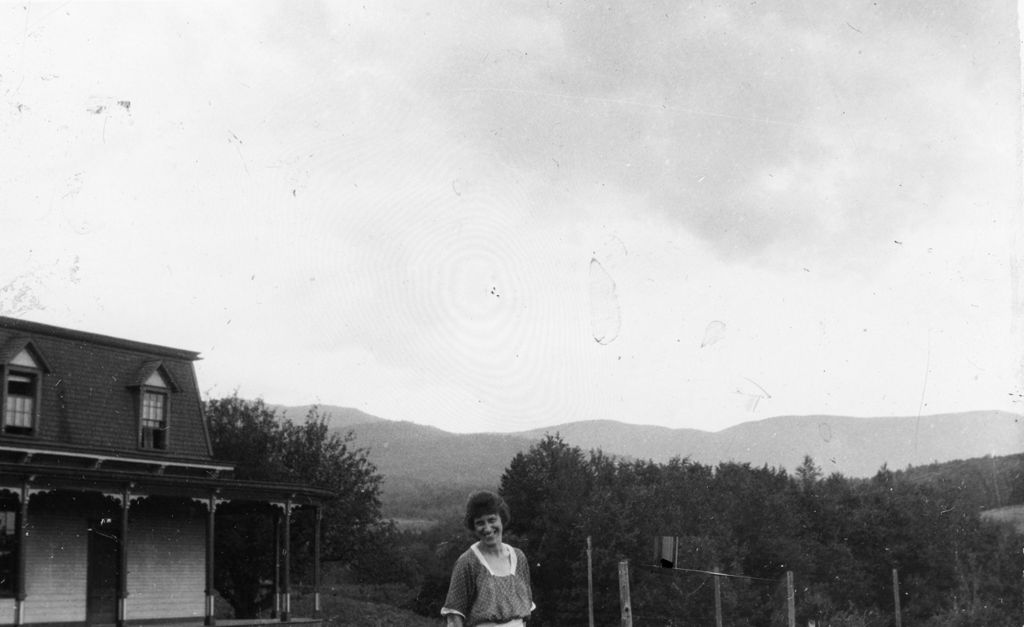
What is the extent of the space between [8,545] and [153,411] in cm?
558

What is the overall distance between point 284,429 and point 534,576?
71.3ft

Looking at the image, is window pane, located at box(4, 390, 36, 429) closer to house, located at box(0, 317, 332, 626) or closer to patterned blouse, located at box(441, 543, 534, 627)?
house, located at box(0, 317, 332, 626)

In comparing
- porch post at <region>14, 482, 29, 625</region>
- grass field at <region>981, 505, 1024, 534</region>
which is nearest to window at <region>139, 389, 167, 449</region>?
porch post at <region>14, 482, 29, 625</region>

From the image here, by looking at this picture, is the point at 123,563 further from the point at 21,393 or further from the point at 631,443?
the point at 631,443

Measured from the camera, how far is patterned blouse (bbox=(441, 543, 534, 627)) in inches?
244

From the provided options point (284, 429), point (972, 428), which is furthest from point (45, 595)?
point (972, 428)

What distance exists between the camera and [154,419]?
25.9 m

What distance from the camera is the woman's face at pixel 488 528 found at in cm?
627

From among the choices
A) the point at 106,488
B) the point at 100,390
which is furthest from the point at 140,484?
the point at 100,390

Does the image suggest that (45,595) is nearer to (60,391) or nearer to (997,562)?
(60,391)

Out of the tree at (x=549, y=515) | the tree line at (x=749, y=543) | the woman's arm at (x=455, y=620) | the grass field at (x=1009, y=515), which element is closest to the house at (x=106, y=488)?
the woman's arm at (x=455, y=620)

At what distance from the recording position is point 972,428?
9819 centimetres

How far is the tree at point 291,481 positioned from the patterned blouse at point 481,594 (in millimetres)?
28661

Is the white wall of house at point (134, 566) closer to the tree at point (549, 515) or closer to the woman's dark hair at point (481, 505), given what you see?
the woman's dark hair at point (481, 505)
